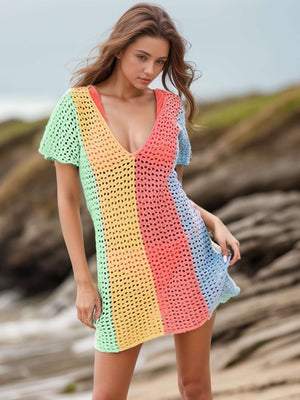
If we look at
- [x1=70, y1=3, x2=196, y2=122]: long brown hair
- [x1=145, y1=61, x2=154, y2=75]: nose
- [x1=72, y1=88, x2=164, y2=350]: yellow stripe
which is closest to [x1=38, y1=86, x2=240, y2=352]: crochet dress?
[x1=72, y1=88, x2=164, y2=350]: yellow stripe

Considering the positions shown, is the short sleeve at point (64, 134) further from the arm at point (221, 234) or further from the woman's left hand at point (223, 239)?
the woman's left hand at point (223, 239)

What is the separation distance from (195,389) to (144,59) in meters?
1.58

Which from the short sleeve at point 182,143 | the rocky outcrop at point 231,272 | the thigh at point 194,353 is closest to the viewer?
the thigh at point 194,353

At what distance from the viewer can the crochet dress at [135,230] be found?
2.95 metres

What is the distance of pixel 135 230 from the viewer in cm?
296

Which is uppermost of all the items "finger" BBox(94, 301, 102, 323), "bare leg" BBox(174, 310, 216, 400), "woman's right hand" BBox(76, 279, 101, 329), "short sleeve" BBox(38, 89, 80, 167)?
"short sleeve" BBox(38, 89, 80, 167)

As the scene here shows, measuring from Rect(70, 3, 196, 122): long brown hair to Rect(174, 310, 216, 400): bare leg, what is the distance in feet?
3.97

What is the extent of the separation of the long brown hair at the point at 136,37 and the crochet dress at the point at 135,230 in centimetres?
15

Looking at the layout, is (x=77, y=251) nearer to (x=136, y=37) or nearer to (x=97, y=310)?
(x=97, y=310)

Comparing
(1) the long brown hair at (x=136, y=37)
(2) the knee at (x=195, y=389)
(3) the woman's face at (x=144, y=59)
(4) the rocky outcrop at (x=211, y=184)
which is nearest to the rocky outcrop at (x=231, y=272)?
(4) the rocky outcrop at (x=211, y=184)

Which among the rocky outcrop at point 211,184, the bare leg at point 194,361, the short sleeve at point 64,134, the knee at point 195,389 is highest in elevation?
the short sleeve at point 64,134

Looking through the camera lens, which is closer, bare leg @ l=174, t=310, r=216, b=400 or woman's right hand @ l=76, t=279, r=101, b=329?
woman's right hand @ l=76, t=279, r=101, b=329

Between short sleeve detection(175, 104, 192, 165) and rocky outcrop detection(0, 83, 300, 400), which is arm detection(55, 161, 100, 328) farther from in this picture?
rocky outcrop detection(0, 83, 300, 400)

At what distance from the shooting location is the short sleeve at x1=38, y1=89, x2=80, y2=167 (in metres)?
2.96
